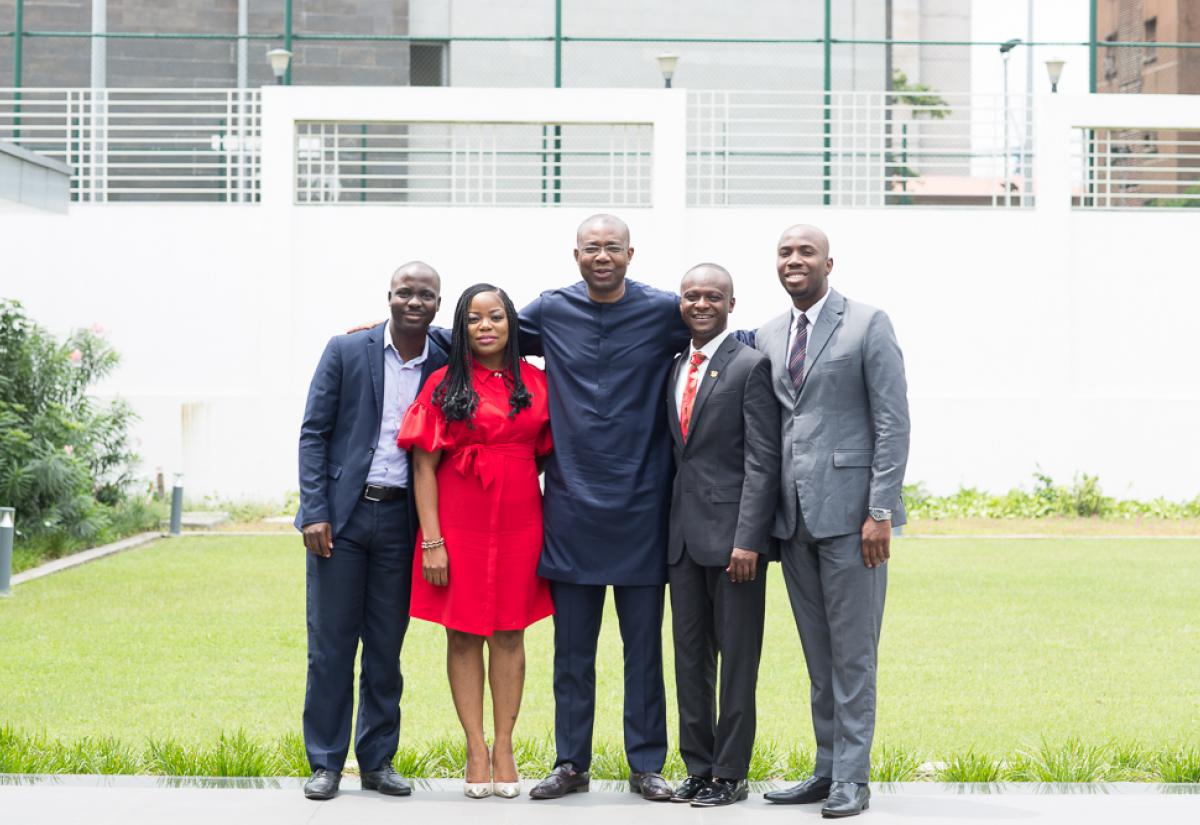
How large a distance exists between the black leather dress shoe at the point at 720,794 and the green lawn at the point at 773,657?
4.25ft

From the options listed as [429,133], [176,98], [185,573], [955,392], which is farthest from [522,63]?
[185,573]

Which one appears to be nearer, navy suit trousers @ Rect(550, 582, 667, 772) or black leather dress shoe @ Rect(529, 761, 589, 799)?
black leather dress shoe @ Rect(529, 761, 589, 799)

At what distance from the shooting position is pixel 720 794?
535 cm

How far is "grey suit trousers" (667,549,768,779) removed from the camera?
17.6 ft

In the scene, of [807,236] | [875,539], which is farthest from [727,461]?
[807,236]

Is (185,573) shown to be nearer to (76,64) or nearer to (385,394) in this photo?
(385,394)

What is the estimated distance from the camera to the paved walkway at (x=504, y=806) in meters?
5.16

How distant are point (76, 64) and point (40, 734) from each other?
1801 centimetres

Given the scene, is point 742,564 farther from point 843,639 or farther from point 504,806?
point 504,806

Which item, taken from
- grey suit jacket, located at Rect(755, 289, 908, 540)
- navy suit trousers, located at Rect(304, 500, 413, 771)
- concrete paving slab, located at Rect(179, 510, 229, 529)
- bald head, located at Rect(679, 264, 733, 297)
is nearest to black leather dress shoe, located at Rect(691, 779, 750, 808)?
grey suit jacket, located at Rect(755, 289, 908, 540)

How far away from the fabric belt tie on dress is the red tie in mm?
607

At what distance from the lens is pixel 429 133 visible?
872 inches

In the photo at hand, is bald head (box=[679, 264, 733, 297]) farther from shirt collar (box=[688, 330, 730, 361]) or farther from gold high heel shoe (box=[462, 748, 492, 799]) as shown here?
gold high heel shoe (box=[462, 748, 492, 799])

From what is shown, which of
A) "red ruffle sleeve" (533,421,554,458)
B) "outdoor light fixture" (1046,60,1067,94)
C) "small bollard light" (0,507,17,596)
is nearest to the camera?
"red ruffle sleeve" (533,421,554,458)
